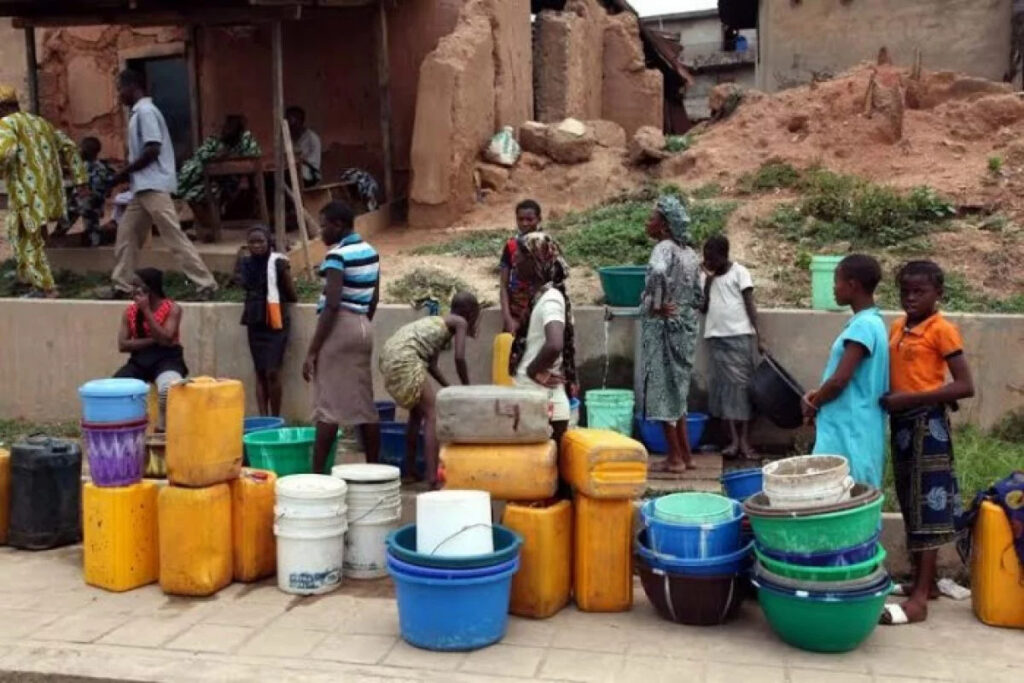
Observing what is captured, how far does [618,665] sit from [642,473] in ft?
3.14

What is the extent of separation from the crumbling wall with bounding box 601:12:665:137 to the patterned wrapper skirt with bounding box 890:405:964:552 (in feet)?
35.5

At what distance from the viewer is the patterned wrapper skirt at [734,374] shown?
7.59 m

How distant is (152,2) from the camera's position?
1060 cm

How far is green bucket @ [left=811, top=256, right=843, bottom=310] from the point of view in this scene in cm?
801

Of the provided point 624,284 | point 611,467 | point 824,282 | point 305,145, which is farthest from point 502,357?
point 305,145

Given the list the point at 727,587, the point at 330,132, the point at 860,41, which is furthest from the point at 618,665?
the point at 860,41

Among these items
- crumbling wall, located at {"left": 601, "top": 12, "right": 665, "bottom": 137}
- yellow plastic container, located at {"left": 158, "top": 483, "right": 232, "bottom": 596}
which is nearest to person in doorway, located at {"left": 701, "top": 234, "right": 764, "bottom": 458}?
yellow plastic container, located at {"left": 158, "top": 483, "right": 232, "bottom": 596}

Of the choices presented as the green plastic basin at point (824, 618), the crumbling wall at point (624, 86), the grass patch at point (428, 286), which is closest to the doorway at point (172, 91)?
the grass patch at point (428, 286)

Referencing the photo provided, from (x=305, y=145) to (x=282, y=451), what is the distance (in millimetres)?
5497

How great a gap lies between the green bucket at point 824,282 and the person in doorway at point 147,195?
16.5 ft

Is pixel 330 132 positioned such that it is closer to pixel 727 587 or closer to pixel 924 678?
pixel 727 587

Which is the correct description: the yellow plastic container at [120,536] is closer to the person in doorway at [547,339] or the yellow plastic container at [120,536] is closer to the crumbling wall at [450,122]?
the person in doorway at [547,339]

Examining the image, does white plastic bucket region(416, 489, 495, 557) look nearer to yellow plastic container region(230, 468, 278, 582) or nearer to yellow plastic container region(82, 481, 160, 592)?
yellow plastic container region(230, 468, 278, 582)

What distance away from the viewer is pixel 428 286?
30.5 feet
